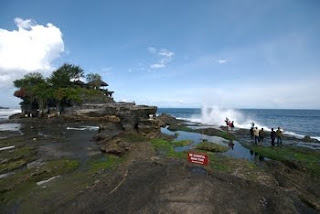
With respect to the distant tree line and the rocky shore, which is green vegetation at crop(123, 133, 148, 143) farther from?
the distant tree line

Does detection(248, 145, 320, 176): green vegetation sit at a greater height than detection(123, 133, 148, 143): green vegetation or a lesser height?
lesser

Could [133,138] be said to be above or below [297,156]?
above

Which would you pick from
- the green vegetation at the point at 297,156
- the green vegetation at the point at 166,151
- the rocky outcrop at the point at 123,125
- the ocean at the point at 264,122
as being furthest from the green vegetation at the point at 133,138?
the ocean at the point at 264,122

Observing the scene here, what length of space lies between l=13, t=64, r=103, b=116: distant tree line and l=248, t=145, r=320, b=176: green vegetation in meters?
51.2

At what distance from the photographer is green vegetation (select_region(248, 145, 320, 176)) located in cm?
1878

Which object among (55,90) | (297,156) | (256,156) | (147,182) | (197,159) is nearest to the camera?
(147,182)

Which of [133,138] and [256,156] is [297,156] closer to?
[256,156]

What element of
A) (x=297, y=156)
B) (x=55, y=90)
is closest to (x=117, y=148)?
(x=297, y=156)

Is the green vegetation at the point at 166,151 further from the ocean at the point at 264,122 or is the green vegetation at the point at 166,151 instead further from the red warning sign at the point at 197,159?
the ocean at the point at 264,122

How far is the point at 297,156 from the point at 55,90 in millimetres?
61479

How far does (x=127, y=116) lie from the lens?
35500mm

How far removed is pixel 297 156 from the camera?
2283cm

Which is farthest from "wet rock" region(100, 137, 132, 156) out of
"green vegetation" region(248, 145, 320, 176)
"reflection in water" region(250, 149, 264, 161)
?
"green vegetation" region(248, 145, 320, 176)

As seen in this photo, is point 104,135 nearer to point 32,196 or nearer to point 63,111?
point 32,196
